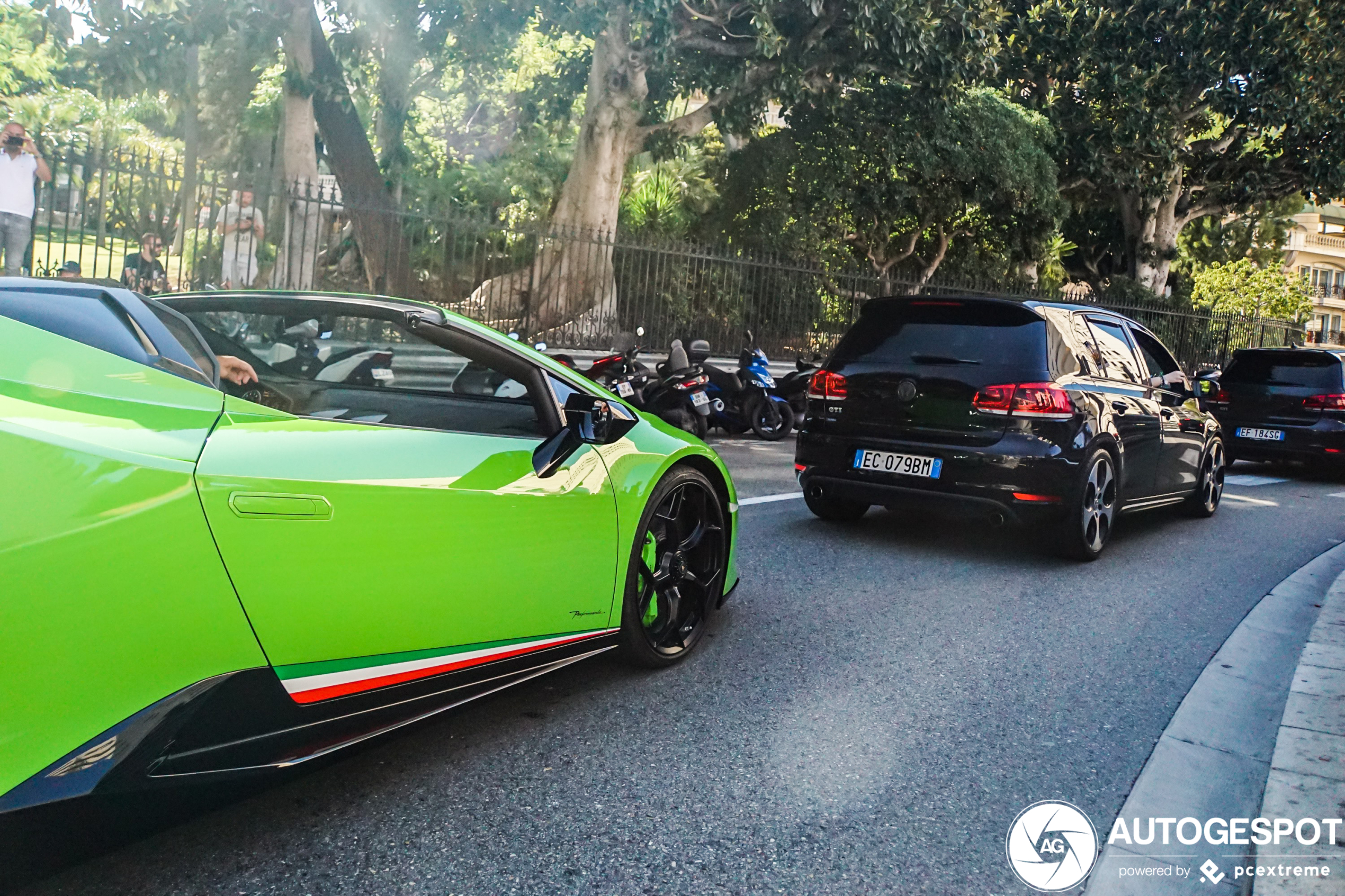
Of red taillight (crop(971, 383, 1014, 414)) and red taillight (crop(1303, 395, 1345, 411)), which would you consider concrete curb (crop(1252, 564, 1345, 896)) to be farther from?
red taillight (crop(1303, 395, 1345, 411))

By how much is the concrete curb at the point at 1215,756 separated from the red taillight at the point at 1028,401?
4.70 ft

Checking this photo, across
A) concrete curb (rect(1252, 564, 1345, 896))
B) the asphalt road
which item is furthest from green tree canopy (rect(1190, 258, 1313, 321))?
the asphalt road

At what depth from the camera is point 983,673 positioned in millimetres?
4516

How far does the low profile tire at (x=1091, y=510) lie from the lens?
650 centimetres

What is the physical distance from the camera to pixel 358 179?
62.3 ft

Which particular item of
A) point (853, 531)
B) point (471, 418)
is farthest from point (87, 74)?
point (471, 418)

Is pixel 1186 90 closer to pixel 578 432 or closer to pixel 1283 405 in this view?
pixel 1283 405

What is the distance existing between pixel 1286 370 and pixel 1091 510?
26.1 ft

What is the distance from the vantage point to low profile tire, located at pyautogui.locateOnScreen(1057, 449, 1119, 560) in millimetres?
6500

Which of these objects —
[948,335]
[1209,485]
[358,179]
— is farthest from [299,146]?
[1209,485]

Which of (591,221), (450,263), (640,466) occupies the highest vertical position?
(591,221)

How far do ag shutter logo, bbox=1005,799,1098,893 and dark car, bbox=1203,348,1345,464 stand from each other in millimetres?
11116

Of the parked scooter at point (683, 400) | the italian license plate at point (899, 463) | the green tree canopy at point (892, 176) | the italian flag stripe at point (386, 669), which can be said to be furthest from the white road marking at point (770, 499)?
the green tree canopy at point (892, 176)

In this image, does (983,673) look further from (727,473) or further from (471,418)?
(471,418)
